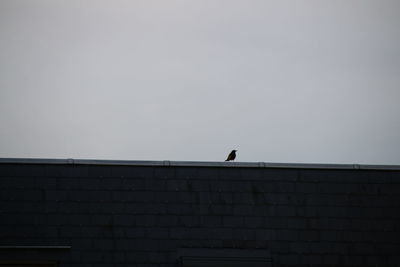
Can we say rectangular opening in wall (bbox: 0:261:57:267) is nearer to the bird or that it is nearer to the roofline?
the roofline

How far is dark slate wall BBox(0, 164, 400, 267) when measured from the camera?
12883mm

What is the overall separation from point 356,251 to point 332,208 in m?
0.90

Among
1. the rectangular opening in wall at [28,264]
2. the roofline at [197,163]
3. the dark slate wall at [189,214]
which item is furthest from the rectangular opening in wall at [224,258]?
the rectangular opening in wall at [28,264]

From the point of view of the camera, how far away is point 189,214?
13.2 meters

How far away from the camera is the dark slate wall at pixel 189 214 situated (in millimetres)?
12883

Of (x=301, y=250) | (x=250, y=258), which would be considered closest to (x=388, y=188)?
(x=301, y=250)

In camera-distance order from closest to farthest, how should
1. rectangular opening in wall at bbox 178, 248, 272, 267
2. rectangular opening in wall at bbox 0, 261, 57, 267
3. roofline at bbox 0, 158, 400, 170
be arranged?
rectangular opening in wall at bbox 0, 261, 57, 267, rectangular opening in wall at bbox 178, 248, 272, 267, roofline at bbox 0, 158, 400, 170

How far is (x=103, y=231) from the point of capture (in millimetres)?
12969

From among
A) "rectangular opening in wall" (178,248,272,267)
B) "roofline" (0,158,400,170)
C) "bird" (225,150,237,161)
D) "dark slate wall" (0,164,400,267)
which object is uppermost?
"bird" (225,150,237,161)

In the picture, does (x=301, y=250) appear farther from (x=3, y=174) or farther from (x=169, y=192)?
(x=3, y=174)

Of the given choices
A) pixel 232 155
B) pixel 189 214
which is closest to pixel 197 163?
pixel 189 214

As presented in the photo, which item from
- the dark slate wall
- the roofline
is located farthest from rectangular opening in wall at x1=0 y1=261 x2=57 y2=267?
the roofline

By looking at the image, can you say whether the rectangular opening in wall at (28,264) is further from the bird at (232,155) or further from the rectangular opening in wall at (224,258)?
the bird at (232,155)

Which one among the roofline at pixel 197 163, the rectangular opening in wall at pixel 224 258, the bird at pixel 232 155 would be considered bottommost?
the rectangular opening in wall at pixel 224 258
